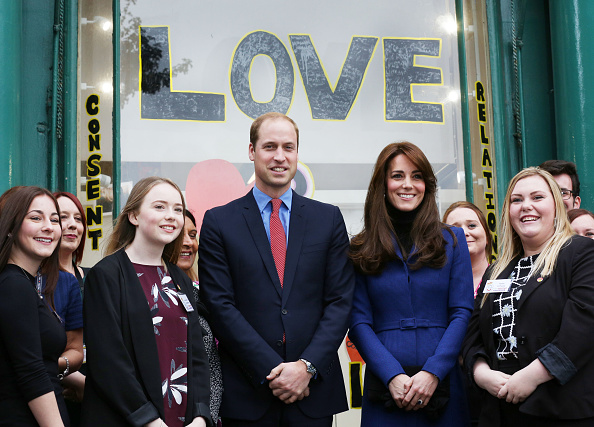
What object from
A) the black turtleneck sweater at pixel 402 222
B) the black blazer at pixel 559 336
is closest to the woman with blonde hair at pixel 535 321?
the black blazer at pixel 559 336

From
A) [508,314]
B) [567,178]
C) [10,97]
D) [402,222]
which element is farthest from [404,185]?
[10,97]

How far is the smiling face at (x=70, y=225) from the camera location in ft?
14.7

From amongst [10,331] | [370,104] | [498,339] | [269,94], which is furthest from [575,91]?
[10,331]

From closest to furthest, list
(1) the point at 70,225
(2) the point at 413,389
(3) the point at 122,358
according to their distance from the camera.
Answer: (3) the point at 122,358
(2) the point at 413,389
(1) the point at 70,225

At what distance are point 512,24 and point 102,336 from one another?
484cm

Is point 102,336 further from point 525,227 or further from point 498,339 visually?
point 525,227

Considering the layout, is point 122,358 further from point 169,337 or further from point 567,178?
point 567,178

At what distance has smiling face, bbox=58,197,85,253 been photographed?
4.48 m

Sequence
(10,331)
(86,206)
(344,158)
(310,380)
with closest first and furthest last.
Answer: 1. (10,331)
2. (310,380)
3. (86,206)
4. (344,158)

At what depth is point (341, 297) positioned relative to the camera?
3.77 metres

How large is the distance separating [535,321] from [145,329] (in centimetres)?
191

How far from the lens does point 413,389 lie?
139 inches

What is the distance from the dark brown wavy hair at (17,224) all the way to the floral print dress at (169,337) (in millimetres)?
491

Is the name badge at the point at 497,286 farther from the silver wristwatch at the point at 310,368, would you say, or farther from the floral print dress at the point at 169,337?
the floral print dress at the point at 169,337
